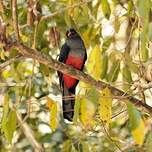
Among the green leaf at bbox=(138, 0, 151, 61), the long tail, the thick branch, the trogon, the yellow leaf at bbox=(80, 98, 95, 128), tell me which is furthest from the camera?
the trogon

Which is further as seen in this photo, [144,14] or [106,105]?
[106,105]

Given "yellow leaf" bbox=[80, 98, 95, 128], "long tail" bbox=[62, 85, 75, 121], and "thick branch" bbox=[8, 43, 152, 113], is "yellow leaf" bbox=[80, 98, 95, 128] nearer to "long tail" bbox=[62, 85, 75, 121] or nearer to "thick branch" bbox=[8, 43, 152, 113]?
"thick branch" bbox=[8, 43, 152, 113]

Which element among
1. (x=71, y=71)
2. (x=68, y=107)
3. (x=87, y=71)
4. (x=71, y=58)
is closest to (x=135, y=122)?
(x=71, y=71)

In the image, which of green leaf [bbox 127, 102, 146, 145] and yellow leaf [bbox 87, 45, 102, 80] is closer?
green leaf [bbox 127, 102, 146, 145]

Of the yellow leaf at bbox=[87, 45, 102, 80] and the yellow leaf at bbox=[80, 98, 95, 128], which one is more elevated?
the yellow leaf at bbox=[87, 45, 102, 80]

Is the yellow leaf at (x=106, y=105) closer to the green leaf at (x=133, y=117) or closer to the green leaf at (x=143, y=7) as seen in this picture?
the green leaf at (x=133, y=117)

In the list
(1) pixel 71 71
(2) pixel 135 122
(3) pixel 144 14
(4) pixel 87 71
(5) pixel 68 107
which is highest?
(3) pixel 144 14

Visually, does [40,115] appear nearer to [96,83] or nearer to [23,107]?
[23,107]

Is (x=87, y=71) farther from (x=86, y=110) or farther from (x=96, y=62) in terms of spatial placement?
(x=86, y=110)

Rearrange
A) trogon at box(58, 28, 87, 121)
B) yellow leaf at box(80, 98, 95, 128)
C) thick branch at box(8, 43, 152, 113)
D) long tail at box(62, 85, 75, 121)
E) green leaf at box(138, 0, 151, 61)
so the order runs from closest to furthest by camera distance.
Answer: green leaf at box(138, 0, 151, 61) < yellow leaf at box(80, 98, 95, 128) < thick branch at box(8, 43, 152, 113) < long tail at box(62, 85, 75, 121) < trogon at box(58, 28, 87, 121)

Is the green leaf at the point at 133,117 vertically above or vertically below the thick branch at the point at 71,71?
below

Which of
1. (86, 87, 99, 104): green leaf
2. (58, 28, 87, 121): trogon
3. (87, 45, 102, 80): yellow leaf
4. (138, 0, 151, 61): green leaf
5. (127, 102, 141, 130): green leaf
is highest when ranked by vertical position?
(138, 0, 151, 61): green leaf

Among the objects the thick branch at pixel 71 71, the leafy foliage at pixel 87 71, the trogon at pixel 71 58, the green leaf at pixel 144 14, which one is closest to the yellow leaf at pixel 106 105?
the leafy foliage at pixel 87 71

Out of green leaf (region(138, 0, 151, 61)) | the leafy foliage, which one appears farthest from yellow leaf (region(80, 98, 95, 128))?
green leaf (region(138, 0, 151, 61))
